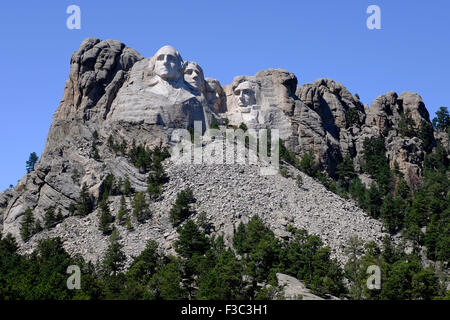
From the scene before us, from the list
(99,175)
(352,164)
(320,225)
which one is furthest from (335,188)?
(99,175)

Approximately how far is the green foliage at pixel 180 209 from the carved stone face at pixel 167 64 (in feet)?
52.9

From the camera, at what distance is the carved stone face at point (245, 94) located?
344 feet

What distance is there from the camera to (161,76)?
97062mm

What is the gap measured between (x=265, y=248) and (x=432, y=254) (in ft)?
48.7

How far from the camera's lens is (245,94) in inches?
4129

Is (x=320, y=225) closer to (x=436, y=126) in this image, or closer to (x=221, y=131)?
(x=221, y=131)

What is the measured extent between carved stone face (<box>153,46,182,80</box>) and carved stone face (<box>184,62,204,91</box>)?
2680mm

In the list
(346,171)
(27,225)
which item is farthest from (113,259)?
(346,171)

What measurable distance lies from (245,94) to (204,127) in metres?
8.95

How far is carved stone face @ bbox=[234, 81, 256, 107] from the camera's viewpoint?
4124 inches

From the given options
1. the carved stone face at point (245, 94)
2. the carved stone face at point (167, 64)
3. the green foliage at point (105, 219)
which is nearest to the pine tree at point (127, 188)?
the green foliage at point (105, 219)

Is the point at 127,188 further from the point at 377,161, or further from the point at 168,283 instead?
the point at 377,161

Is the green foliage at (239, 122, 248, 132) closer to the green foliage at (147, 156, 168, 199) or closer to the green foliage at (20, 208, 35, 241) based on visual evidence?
the green foliage at (147, 156, 168, 199)

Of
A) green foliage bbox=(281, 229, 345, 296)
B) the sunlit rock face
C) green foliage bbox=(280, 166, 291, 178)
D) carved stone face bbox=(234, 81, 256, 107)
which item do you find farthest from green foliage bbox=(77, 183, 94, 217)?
carved stone face bbox=(234, 81, 256, 107)
